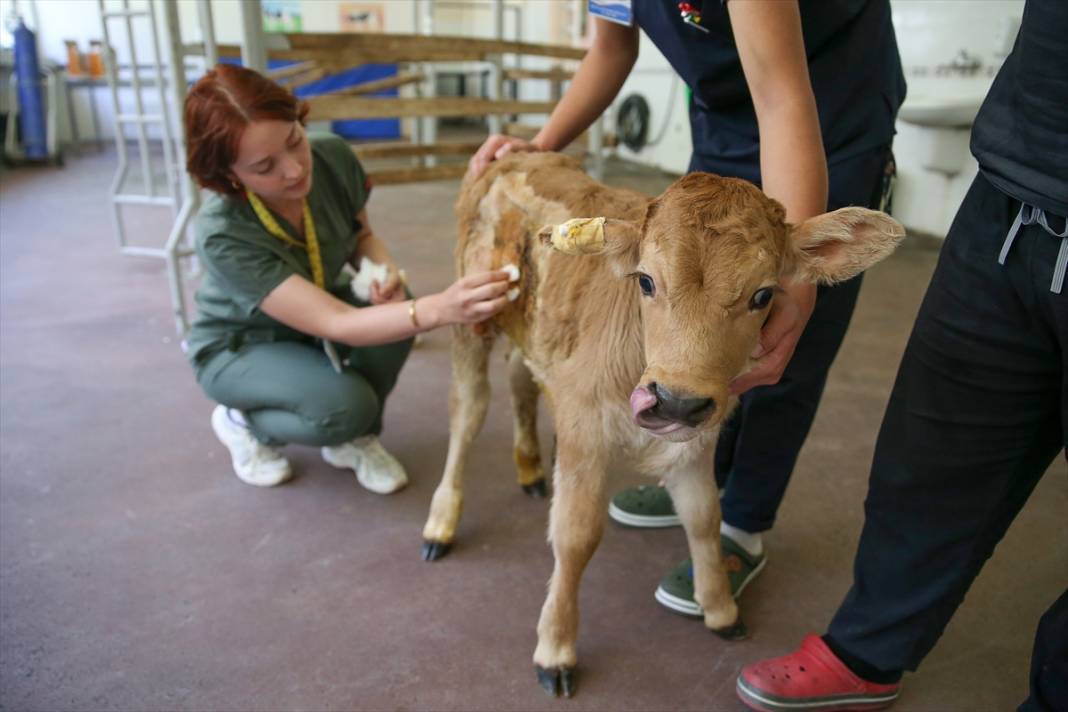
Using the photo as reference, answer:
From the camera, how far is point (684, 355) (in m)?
1.45

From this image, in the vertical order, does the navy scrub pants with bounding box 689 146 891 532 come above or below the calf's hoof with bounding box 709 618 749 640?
above

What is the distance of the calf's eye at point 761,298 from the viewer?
152 cm

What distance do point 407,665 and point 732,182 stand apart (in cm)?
152

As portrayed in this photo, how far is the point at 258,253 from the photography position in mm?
2572

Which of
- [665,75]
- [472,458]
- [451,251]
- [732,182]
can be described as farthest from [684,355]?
[665,75]

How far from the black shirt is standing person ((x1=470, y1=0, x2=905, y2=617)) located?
0.36 meters

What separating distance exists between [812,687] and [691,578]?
516 mm

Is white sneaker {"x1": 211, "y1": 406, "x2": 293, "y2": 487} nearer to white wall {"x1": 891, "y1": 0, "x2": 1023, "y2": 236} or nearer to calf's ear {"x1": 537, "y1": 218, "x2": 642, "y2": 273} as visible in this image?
calf's ear {"x1": 537, "y1": 218, "x2": 642, "y2": 273}

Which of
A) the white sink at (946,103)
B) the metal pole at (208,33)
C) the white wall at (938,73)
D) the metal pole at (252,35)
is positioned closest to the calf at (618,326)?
the metal pole at (252,35)

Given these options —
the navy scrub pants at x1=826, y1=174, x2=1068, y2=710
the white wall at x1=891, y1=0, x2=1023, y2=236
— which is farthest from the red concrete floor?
the white wall at x1=891, y1=0, x2=1023, y2=236

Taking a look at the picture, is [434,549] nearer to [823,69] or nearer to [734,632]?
[734,632]

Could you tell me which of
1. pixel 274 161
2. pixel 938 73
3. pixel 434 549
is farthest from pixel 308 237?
pixel 938 73

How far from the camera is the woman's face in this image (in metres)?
2.42

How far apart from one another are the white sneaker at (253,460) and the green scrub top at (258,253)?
11.9 inches
